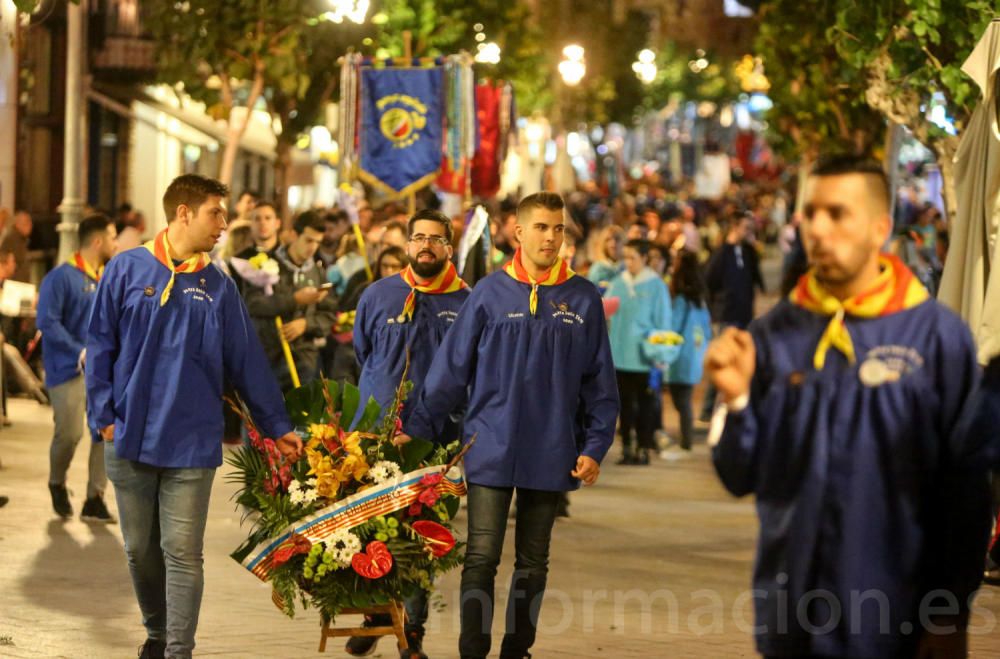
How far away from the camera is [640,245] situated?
1570 cm

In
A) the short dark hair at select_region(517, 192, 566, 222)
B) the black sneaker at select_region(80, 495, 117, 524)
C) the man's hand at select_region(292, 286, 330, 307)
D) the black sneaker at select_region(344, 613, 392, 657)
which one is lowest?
the black sneaker at select_region(80, 495, 117, 524)

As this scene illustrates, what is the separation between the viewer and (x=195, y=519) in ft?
24.0

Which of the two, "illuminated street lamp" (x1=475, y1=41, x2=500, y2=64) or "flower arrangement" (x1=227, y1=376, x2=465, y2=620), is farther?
"illuminated street lamp" (x1=475, y1=41, x2=500, y2=64)

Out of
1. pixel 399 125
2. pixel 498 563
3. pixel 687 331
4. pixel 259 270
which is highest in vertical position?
pixel 399 125

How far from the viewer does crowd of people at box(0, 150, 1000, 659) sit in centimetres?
456

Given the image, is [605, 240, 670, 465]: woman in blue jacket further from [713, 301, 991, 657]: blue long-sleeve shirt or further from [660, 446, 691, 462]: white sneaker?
[713, 301, 991, 657]: blue long-sleeve shirt

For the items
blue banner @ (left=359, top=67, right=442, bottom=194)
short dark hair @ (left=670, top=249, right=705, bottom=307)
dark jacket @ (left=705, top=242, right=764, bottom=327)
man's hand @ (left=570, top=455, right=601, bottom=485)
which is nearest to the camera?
man's hand @ (left=570, top=455, right=601, bottom=485)

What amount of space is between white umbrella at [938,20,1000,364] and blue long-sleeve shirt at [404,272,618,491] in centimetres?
271

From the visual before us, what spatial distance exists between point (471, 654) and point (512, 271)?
63.9 inches

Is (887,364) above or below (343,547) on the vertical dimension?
above

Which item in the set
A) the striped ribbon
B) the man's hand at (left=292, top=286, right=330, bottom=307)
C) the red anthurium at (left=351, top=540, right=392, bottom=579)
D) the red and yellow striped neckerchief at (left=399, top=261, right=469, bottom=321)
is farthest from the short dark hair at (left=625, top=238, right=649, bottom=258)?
the red anthurium at (left=351, top=540, right=392, bottom=579)

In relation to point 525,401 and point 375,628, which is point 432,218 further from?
point 375,628

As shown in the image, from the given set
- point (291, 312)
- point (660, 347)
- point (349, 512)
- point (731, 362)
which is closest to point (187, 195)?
point (349, 512)

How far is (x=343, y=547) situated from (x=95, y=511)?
479 cm
